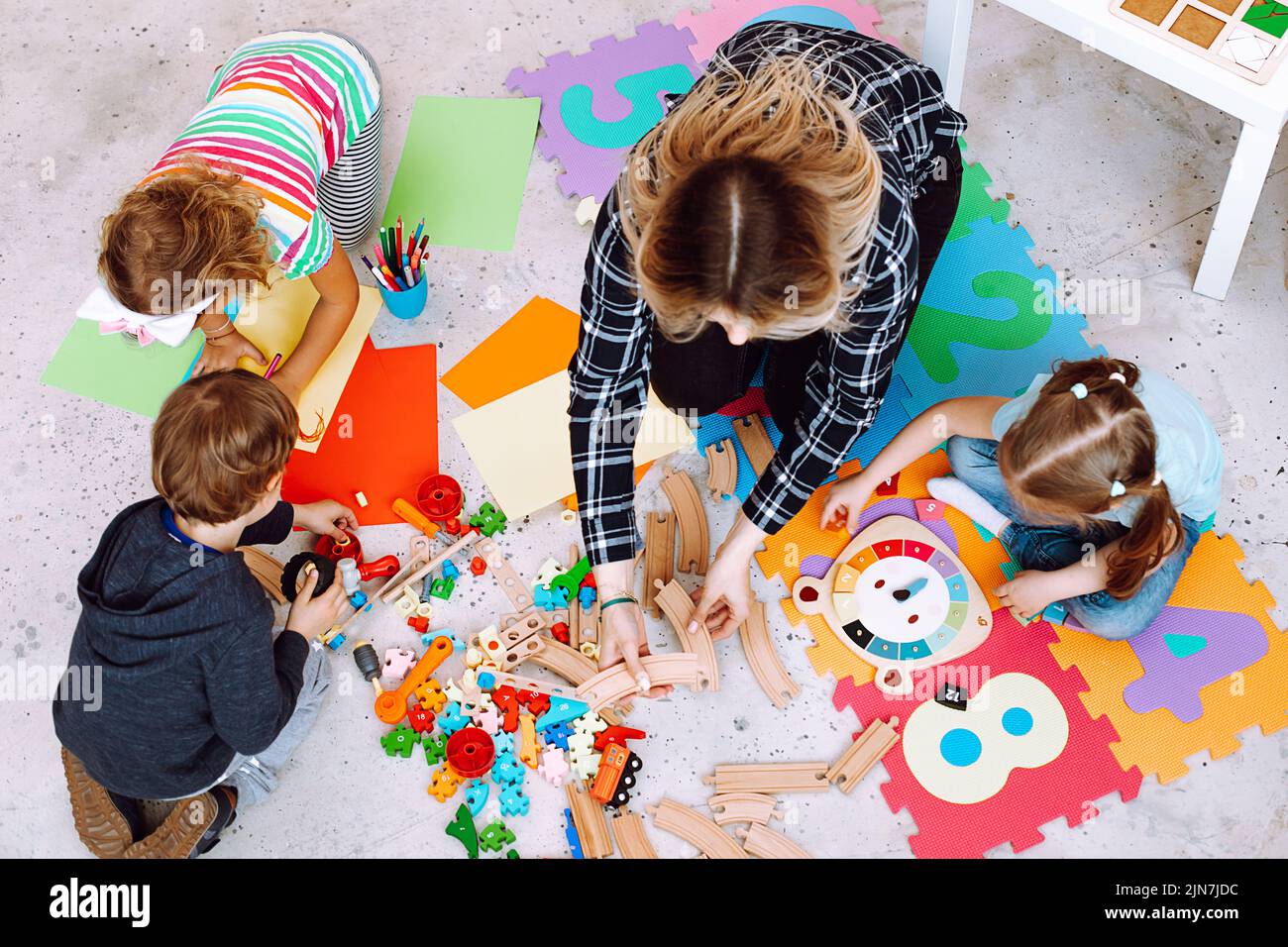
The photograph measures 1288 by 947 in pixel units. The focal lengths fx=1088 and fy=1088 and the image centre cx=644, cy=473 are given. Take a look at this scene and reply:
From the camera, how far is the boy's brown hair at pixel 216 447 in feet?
4.56

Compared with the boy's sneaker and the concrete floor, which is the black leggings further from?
the boy's sneaker

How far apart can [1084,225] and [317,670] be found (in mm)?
1576

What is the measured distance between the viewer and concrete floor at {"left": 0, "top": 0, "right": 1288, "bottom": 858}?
1607 millimetres

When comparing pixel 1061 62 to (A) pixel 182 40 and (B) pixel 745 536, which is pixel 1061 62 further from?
(A) pixel 182 40

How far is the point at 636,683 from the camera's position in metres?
1.61

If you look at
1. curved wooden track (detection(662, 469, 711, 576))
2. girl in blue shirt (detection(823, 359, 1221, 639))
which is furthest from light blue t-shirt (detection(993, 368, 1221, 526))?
curved wooden track (detection(662, 469, 711, 576))

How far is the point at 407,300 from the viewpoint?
1939 millimetres

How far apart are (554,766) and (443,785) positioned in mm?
168

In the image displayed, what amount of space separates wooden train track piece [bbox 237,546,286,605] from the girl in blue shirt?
89 cm

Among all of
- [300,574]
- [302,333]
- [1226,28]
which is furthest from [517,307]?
[1226,28]

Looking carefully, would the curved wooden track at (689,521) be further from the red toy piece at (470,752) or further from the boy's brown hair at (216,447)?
the boy's brown hair at (216,447)

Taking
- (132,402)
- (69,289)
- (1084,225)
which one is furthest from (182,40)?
(1084,225)

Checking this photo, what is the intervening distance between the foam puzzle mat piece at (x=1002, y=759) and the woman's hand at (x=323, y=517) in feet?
2.77

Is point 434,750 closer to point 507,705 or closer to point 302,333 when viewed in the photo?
point 507,705
